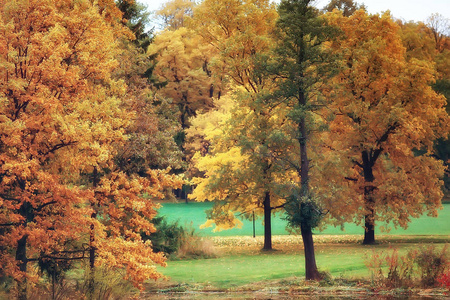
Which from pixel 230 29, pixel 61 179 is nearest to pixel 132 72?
pixel 61 179

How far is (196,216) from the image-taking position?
66.6 metres

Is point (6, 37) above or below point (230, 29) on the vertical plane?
below

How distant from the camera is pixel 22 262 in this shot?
19484 mm

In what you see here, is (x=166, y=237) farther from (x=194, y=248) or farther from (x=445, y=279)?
(x=445, y=279)

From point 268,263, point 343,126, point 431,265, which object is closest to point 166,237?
point 268,263

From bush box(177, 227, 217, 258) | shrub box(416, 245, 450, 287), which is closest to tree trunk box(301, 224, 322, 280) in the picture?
shrub box(416, 245, 450, 287)

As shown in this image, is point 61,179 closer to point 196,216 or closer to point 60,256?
point 60,256

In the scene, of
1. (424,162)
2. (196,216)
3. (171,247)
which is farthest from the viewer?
(196,216)

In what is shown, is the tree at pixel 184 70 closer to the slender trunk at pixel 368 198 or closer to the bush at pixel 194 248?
the slender trunk at pixel 368 198

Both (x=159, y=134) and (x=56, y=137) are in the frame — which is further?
(x=159, y=134)

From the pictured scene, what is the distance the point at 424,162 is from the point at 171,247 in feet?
47.5

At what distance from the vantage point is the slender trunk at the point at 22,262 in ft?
63.7

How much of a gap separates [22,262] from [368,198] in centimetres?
2017

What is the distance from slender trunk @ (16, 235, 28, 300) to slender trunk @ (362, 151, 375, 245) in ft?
61.7
